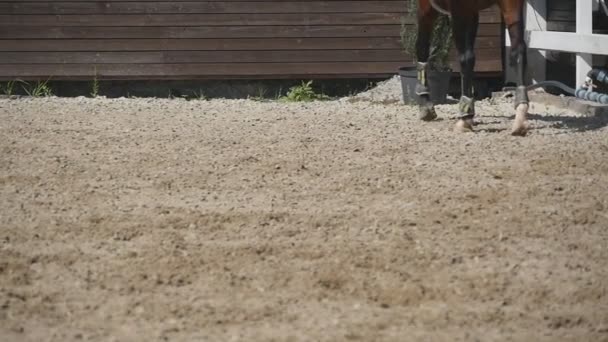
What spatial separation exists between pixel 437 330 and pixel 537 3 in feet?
25.4

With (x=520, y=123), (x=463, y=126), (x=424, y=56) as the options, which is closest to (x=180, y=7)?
(x=424, y=56)

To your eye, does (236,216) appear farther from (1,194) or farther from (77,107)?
(77,107)

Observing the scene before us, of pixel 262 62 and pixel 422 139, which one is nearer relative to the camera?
pixel 422 139

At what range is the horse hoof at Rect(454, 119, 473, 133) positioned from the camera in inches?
309

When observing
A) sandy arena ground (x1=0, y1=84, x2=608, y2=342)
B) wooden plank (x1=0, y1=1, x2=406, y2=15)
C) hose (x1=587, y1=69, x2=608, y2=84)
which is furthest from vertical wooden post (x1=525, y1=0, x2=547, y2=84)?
sandy arena ground (x1=0, y1=84, x2=608, y2=342)

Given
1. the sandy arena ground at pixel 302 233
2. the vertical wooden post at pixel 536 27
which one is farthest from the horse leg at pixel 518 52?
the vertical wooden post at pixel 536 27

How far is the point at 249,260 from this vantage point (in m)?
4.54

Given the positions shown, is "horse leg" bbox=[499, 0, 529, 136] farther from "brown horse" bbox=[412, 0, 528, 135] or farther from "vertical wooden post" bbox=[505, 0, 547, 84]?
"vertical wooden post" bbox=[505, 0, 547, 84]

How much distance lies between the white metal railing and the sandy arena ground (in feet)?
4.88

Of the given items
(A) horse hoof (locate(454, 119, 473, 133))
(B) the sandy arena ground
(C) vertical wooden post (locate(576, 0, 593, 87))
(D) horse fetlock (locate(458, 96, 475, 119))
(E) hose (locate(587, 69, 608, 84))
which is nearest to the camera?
(B) the sandy arena ground

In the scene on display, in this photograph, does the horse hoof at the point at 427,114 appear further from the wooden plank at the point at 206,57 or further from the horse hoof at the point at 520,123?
the wooden plank at the point at 206,57

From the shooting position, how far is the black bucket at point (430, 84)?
984cm

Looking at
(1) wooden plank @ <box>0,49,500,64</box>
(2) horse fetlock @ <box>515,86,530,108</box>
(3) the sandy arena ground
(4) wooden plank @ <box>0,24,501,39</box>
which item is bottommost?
(3) the sandy arena ground

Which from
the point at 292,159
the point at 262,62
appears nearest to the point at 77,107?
the point at 262,62
